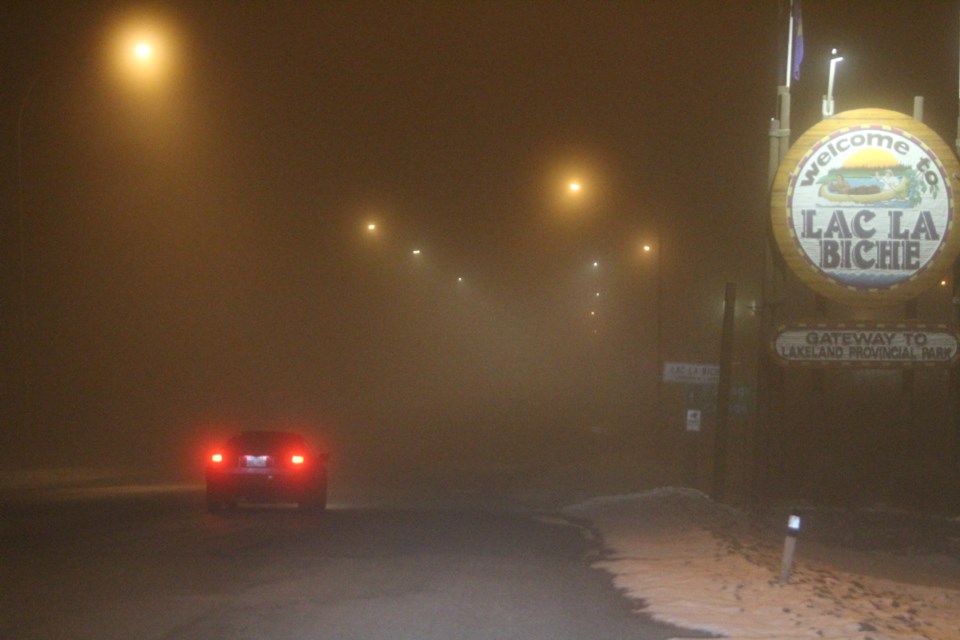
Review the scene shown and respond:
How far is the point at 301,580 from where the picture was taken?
512 inches

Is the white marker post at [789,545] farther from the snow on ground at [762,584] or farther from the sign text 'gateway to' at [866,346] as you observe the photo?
the sign text 'gateway to' at [866,346]

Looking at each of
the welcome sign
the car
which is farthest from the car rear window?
the welcome sign

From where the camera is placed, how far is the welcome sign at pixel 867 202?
21.3m

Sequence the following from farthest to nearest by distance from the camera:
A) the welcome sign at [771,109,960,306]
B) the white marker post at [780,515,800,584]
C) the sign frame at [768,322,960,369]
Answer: the sign frame at [768,322,960,369]
the welcome sign at [771,109,960,306]
the white marker post at [780,515,800,584]

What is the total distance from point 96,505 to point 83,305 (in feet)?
114

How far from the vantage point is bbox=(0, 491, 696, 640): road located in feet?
34.4

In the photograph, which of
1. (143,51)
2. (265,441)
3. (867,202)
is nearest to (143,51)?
(143,51)

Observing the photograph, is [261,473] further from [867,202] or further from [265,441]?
[867,202]

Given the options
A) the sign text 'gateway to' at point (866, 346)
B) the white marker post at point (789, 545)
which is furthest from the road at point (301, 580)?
the sign text 'gateway to' at point (866, 346)

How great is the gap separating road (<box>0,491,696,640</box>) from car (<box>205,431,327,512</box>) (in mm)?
1199

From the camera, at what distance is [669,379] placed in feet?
91.8

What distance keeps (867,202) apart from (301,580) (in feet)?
42.5

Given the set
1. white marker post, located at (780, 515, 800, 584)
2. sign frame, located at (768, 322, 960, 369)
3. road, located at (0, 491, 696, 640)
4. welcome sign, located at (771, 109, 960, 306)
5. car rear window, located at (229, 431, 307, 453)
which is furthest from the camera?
car rear window, located at (229, 431, 307, 453)

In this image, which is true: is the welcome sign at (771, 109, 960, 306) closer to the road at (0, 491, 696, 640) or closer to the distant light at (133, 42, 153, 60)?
the road at (0, 491, 696, 640)
